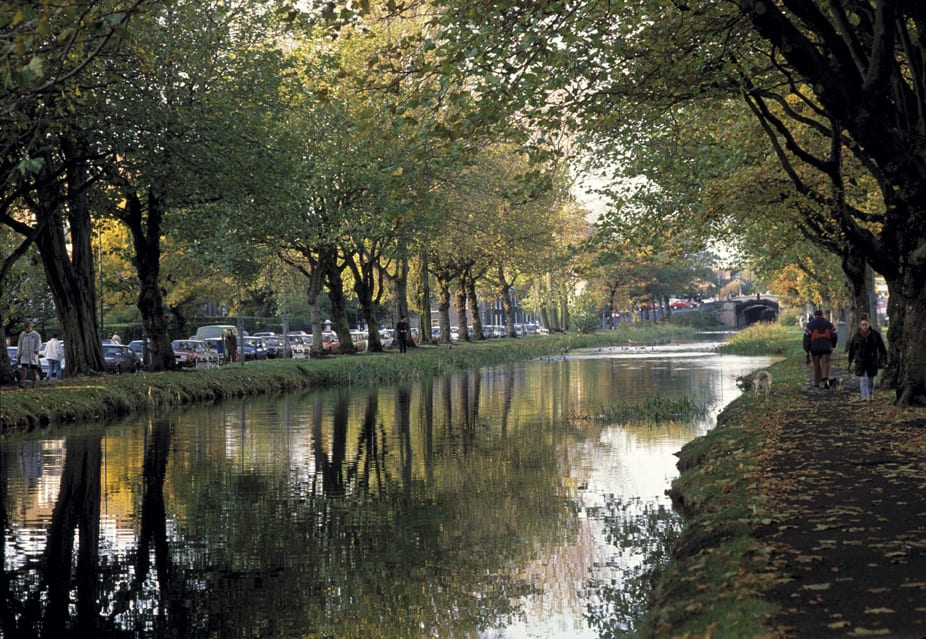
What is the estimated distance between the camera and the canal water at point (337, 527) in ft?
29.9

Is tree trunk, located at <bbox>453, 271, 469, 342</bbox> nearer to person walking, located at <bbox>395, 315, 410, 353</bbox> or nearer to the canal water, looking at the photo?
person walking, located at <bbox>395, 315, 410, 353</bbox>

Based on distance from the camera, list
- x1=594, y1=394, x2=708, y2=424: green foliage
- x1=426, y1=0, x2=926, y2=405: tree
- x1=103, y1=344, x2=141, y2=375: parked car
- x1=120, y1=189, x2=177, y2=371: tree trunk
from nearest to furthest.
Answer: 1. x1=426, y1=0, x2=926, y2=405: tree
2. x1=594, y1=394, x2=708, y2=424: green foliage
3. x1=120, y1=189, x2=177, y2=371: tree trunk
4. x1=103, y1=344, x2=141, y2=375: parked car

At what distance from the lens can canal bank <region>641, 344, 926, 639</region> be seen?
22.7 feet

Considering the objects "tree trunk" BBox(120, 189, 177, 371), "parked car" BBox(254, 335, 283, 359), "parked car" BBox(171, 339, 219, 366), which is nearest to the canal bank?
"tree trunk" BBox(120, 189, 177, 371)

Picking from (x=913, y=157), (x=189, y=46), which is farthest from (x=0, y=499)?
(x=189, y=46)

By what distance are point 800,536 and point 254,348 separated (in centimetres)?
5688

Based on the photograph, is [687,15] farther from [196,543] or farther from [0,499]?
[0,499]

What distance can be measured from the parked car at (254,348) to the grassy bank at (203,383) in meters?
9.88

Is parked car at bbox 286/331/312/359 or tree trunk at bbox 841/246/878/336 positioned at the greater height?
tree trunk at bbox 841/246/878/336

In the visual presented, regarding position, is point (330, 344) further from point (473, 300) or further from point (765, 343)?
point (765, 343)

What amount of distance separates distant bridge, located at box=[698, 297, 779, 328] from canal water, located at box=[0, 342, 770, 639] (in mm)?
118670

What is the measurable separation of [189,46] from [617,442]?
1725cm

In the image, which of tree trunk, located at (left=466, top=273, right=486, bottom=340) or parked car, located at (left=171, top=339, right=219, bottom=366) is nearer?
parked car, located at (left=171, top=339, right=219, bottom=366)

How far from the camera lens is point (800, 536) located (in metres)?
9.33
